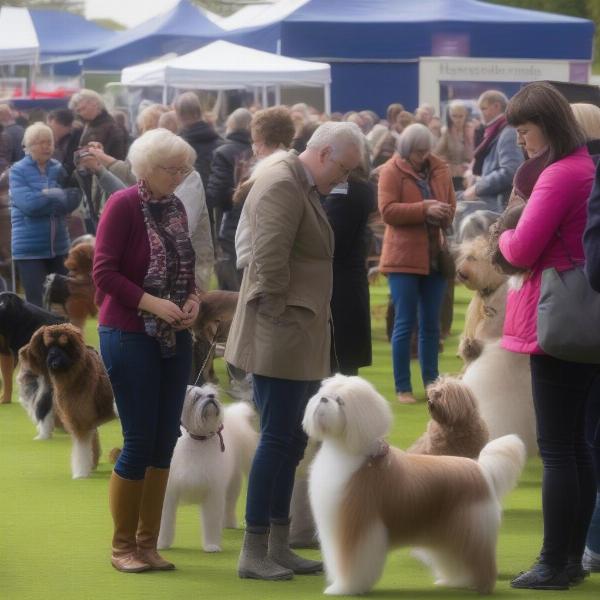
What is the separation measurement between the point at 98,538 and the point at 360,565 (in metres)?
1.57

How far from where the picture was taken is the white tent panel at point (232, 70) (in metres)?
20.5

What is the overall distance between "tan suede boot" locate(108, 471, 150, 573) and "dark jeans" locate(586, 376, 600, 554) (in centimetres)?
167

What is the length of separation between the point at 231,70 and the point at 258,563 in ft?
52.4

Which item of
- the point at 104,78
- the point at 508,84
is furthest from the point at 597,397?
the point at 104,78

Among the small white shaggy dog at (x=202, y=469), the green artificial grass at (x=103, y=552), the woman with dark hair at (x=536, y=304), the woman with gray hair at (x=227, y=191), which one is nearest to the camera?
the woman with dark hair at (x=536, y=304)

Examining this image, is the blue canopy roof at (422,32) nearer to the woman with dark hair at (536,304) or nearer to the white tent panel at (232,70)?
the white tent panel at (232,70)

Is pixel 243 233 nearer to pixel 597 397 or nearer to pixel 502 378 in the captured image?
pixel 597 397

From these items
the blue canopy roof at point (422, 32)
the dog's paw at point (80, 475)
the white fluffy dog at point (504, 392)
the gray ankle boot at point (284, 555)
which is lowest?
the dog's paw at point (80, 475)

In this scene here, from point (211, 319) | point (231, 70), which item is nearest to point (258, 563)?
point (211, 319)

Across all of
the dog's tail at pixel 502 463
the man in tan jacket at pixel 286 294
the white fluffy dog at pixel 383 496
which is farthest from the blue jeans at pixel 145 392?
the dog's tail at pixel 502 463

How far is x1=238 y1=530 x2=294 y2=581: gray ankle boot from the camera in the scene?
5.13 meters

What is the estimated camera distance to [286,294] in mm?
4836

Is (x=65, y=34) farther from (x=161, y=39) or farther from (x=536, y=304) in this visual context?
(x=536, y=304)

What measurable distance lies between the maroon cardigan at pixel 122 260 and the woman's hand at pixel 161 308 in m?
0.03
